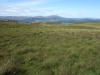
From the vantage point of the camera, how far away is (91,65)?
6.98 metres

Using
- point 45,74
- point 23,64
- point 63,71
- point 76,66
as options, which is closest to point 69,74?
point 63,71

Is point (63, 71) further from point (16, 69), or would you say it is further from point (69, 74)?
point (16, 69)

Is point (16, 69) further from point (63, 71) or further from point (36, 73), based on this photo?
point (63, 71)

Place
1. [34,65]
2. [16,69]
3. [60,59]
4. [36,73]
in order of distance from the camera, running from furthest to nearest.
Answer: [60,59]
[34,65]
[16,69]
[36,73]

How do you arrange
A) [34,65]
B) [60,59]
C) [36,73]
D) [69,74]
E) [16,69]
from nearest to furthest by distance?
[69,74] → [36,73] → [16,69] → [34,65] → [60,59]

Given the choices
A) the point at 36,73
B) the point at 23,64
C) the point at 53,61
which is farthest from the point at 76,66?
the point at 23,64

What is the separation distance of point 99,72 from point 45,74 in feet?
6.25

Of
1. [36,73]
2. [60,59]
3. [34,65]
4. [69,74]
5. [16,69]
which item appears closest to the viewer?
[69,74]

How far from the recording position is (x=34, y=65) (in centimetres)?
739


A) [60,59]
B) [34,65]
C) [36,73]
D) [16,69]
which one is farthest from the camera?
[60,59]

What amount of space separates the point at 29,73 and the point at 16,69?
2.03ft

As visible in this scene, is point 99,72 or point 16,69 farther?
point 16,69

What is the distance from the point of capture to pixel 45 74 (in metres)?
6.02

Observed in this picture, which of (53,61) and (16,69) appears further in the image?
(53,61)
